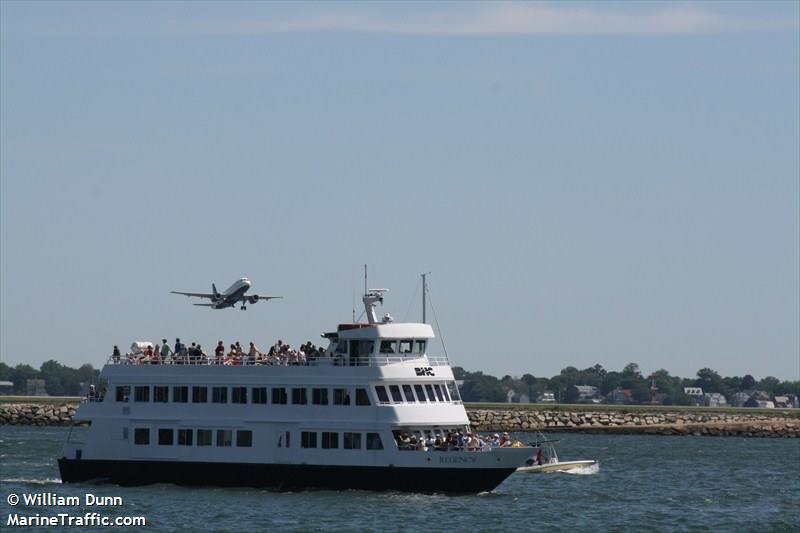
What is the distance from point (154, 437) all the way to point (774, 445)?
6618cm

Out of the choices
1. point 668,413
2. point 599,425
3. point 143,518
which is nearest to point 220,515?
point 143,518

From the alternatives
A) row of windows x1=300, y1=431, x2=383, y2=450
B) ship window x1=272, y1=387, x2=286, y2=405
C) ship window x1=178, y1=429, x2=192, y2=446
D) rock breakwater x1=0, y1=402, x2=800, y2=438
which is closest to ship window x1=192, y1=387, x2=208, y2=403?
ship window x1=178, y1=429, x2=192, y2=446

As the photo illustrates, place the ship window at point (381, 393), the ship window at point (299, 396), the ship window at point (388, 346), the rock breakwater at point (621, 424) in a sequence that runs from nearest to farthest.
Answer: the ship window at point (381, 393), the ship window at point (388, 346), the ship window at point (299, 396), the rock breakwater at point (621, 424)

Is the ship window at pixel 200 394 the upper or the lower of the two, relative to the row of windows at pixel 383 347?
lower

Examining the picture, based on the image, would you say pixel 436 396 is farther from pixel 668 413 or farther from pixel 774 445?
pixel 668 413

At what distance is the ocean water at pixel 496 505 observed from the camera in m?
47.4

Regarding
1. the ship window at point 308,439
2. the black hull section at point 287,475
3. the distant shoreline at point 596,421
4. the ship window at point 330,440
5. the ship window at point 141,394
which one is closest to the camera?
the black hull section at point 287,475

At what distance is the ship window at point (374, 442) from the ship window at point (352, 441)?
0.36m

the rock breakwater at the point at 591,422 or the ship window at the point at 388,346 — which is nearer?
the ship window at the point at 388,346

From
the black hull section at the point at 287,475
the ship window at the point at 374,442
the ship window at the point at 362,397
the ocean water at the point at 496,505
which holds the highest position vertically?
the ship window at the point at 362,397

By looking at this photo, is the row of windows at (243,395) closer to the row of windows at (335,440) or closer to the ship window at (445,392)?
the row of windows at (335,440)

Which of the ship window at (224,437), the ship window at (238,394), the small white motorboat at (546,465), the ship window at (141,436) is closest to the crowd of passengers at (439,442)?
the ship window at (238,394)

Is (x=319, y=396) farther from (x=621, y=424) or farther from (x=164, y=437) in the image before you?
(x=621, y=424)

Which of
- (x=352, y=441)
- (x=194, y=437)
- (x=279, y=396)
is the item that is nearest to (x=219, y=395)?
(x=194, y=437)
